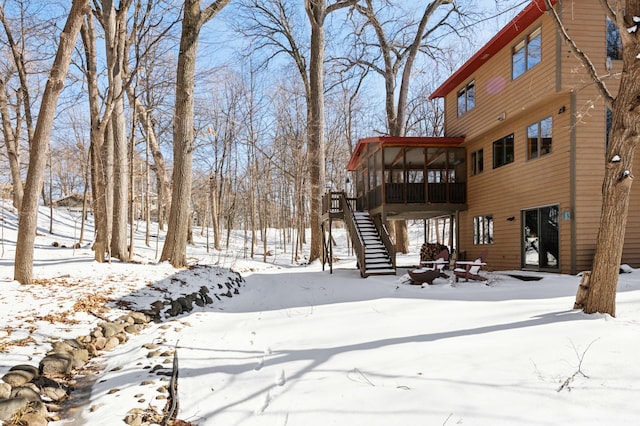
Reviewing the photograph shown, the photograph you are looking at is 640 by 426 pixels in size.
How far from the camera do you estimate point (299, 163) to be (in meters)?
20.9

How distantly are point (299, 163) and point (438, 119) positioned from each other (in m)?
12.0

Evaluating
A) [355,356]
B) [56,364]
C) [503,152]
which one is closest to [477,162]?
[503,152]

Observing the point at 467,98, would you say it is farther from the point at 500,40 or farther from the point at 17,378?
the point at 17,378

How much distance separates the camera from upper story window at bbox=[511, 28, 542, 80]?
Result: 10.7 metres

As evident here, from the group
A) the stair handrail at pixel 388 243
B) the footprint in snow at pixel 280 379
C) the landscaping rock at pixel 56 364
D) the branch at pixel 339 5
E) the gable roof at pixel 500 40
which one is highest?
the branch at pixel 339 5

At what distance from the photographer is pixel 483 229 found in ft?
45.6

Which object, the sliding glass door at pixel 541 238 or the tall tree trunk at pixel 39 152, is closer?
the tall tree trunk at pixel 39 152

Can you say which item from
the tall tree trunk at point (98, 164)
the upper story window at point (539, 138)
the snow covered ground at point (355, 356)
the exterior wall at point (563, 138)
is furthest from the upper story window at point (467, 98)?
the tall tree trunk at point (98, 164)

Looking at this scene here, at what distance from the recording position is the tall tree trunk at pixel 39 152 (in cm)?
667

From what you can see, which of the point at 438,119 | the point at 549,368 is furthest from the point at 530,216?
the point at 438,119

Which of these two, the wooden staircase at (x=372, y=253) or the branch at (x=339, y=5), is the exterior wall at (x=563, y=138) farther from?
the branch at (x=339, y=5)

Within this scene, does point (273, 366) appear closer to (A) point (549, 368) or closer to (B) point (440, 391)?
(B) point (440, 391)

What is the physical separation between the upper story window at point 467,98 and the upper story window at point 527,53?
2.34 metres

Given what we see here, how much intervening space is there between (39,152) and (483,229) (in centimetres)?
1283
